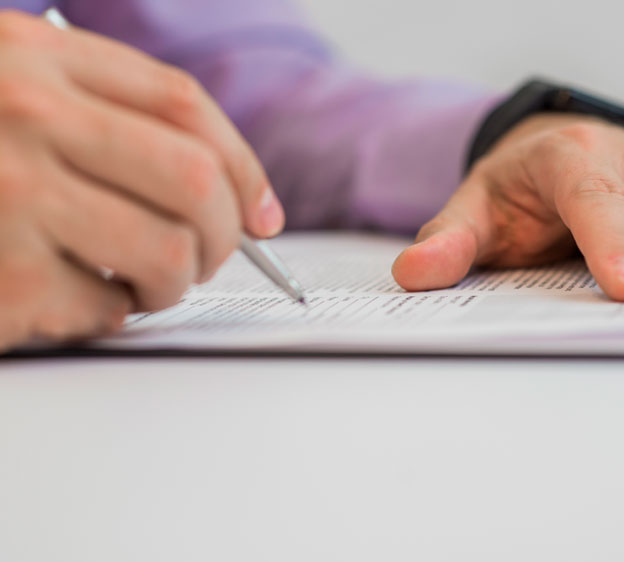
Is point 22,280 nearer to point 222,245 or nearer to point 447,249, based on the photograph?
point 222,245

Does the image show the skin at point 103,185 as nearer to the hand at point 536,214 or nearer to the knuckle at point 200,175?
the knuckle at point 200,175

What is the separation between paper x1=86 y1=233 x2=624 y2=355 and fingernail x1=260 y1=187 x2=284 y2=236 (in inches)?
1.5

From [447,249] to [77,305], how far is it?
185 mm

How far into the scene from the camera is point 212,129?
0.27 m

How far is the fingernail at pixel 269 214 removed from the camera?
288 mm

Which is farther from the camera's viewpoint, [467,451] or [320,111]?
[320,111]

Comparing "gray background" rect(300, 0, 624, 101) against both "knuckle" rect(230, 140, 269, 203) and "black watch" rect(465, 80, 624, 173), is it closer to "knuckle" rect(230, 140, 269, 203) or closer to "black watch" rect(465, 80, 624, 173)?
"black watch" rect(465, 80, 624, 173)

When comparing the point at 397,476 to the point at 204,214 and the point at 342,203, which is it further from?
the point at 342,203

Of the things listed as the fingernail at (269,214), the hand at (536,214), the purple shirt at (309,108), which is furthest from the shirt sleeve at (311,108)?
the fingernail at (269,214)

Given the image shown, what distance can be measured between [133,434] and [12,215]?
84 mm

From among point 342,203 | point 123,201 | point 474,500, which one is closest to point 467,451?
point 474,500

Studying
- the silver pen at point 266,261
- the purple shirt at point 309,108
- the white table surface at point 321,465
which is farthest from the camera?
the purple shirt at point 309,108

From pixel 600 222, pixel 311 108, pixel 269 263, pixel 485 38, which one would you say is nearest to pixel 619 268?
pixel 600 222

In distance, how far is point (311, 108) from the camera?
84 centimetres
